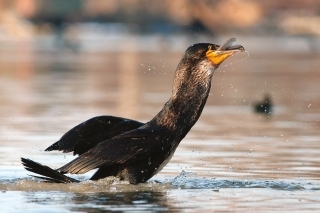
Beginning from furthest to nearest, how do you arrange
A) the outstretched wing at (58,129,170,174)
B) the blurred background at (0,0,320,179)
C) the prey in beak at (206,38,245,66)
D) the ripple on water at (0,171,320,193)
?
the blurred background at (0,0,320,179)
the ripple on water at (0,171,320,193)
the prey in beak at (206,38,245,66)
the outstretched wing at (58,129,170,174)

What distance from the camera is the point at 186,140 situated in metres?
15.7

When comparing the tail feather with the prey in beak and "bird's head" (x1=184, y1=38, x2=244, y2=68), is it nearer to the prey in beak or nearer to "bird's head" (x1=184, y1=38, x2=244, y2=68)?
"bird's head" (x1=184, y1=38, x2=244, y2=68)

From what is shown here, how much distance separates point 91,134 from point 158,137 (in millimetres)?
875

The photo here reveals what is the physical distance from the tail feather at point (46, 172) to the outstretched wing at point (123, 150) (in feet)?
0.51

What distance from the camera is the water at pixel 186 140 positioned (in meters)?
10.5

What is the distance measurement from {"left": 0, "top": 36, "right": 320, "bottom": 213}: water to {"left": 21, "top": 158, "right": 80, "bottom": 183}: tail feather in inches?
2.9

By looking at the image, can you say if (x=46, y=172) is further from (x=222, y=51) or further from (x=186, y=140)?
(x=186, y=140)

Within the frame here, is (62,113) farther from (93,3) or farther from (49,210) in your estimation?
(93,3)

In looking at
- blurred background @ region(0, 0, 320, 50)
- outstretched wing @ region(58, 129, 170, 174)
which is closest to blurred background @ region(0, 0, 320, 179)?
outstretched wing @ region(58, 129, 170, 174)

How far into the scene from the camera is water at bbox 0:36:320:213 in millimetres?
10500

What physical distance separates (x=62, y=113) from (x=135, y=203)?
9.09 metres

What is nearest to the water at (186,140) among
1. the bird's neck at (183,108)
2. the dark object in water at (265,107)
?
the dark object in water at (265,107)

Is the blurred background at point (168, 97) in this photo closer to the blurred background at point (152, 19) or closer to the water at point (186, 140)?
the water at point (186, 140)

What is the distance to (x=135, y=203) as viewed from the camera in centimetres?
1027
